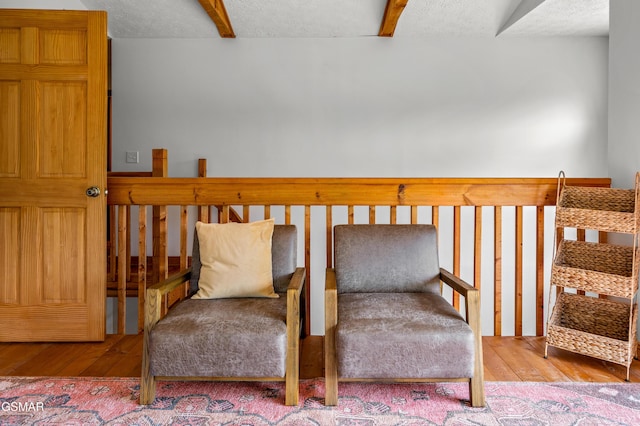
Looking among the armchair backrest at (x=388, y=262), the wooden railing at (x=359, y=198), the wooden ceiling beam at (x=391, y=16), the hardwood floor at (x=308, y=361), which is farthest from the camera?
the wooden ceiling beam at (x=391, y=16)

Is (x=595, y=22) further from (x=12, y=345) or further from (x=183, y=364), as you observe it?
(x=12, y=345)

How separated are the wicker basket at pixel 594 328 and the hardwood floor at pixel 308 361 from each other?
0.09 metres

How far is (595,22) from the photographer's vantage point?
3.71 metres

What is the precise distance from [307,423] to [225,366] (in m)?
0.40

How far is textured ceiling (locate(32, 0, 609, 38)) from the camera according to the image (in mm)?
3518

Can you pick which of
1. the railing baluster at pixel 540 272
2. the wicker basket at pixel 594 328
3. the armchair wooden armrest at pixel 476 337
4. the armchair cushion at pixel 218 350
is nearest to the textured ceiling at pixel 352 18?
the railing baluster at pixel 540 272

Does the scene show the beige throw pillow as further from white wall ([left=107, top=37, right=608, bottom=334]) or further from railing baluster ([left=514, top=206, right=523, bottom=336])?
white wall ([left=107, top=37, right=608, bottom=334])

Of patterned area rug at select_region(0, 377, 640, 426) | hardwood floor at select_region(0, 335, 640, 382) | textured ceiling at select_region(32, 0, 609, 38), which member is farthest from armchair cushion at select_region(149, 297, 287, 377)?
textured ceiling at select_region(32, 0, 609, 38)

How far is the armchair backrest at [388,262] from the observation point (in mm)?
2150

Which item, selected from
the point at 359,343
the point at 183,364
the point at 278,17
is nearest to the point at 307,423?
the point at 359,343

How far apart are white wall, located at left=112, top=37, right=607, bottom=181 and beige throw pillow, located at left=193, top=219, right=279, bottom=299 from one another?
2.10m

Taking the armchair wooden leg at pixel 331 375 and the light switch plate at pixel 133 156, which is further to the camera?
the light switch plate at pixel 133 156

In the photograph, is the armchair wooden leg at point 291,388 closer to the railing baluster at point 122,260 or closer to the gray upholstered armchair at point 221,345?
the gray upholstered armchair at point 221,345

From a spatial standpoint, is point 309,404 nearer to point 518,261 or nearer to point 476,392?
point 476,392
